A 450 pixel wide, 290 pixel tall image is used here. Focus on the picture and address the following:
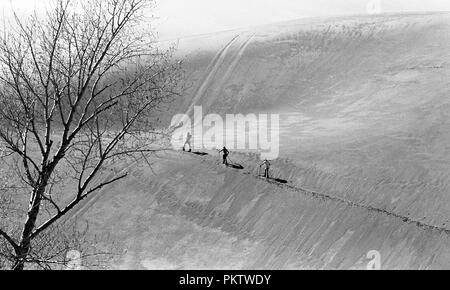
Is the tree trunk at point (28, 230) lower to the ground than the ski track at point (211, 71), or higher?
higher

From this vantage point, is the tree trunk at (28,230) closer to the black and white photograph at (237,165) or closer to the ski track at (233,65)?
the black and white photograph at (237,165)

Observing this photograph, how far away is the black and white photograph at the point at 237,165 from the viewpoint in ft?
30.7

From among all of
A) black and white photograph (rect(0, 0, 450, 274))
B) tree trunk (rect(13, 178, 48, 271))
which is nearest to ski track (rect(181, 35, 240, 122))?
black and white photograph (rect(0, 0, 450, 274))

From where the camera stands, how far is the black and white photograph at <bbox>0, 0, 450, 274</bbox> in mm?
9367

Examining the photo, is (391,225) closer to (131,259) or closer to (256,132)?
(131,259)

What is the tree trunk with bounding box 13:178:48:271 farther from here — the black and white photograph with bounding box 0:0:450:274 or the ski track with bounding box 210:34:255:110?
the ski track with bounding box 210:34:255:110

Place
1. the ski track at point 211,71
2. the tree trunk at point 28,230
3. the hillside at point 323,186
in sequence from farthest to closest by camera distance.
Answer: the ski track at point 211,71 < the hillside at point 323,186 < the tree trunk at point 28,230

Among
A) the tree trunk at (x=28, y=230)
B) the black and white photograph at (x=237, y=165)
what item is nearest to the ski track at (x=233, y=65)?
the black and white photograph at (x=237, y=165)

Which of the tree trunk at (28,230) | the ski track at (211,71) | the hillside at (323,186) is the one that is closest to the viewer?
the tree trunk at (28,230)

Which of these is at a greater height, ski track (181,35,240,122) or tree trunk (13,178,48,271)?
tree trunk (13,178,48,271)

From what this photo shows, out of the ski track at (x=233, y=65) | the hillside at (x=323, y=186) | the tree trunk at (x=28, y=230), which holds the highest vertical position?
the tree trunk at (x=28, y=230)

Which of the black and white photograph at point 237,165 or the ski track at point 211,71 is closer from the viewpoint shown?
the black and white photograph at point 237,165

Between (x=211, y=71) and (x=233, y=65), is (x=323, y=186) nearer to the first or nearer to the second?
(x=233, y=65)
